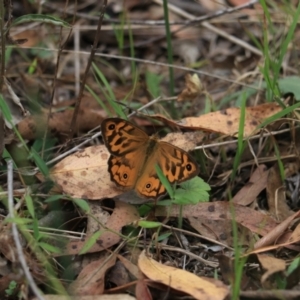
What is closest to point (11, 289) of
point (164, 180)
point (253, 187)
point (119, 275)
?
point (119, 275)

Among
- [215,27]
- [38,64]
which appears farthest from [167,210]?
[215,27]

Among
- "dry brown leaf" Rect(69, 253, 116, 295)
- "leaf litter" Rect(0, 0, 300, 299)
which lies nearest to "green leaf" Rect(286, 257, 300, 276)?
"leaf litter" Rect(0, 0, 300, 299)

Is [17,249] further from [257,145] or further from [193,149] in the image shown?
[257,145]

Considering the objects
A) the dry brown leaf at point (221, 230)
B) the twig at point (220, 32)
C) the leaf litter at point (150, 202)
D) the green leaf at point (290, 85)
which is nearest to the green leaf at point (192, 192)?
the leaf litter at point (150, 202)

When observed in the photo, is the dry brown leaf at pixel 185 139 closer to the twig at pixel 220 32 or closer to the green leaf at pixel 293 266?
the green leaf at pixel 293 266

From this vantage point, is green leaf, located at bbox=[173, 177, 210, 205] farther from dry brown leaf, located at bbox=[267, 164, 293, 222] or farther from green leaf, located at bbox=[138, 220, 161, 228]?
dry brown leaf, located at bbox=[267, 164, 293, 222]
